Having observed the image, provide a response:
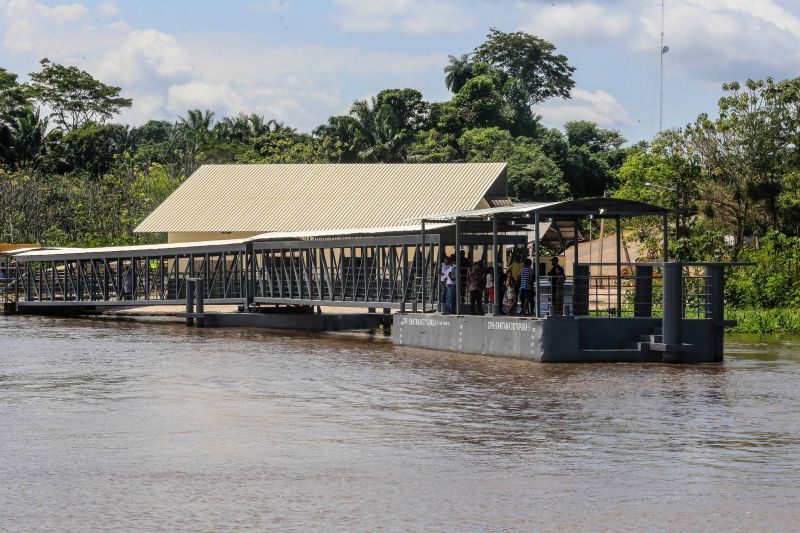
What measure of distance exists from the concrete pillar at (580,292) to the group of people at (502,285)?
0.47 m

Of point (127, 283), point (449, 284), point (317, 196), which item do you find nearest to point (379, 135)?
point (317, 196)

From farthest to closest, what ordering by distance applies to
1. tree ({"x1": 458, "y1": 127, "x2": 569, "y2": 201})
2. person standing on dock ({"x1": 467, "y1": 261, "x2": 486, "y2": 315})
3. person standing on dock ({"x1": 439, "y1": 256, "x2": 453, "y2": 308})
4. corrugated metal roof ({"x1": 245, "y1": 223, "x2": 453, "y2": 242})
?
tree ({"x1": 458, "y1": 127, "x2": 569, "y2": 201}) → corrugated metal roof ({"x1": 245, "y1": 223, "x2": 453, "y2": 242}) → person standing on dock ({"x1": 439, "y1": 256, "x2": 453, "y2": 308}) → person standing on dock ({"x1": 467, "y1": 261, "x2": 486, "y2": 315})

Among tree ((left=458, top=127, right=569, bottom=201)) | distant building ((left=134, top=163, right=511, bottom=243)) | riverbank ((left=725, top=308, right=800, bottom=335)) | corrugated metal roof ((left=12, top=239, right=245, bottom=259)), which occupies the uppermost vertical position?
tree ((left=458, top=127, right=569, bottom=201))

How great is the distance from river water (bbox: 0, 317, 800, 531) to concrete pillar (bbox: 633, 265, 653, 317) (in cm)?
281

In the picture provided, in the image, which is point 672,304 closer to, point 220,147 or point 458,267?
point 458,267

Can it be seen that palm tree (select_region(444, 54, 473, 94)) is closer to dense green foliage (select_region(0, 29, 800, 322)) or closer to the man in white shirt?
Result: dense green foliage (select_region(0, 29, 800, 322))

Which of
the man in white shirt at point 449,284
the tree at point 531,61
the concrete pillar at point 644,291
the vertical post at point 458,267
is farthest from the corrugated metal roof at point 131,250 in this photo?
the tree at point 531,61

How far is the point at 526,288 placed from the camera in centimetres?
3148

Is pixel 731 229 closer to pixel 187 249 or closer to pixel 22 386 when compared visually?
pixel 187 249

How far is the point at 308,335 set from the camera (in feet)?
141

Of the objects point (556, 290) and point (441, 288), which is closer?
point (556, 290)

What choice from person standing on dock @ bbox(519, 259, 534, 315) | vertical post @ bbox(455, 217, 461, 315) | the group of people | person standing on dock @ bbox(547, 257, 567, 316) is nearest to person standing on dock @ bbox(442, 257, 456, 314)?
the group of people

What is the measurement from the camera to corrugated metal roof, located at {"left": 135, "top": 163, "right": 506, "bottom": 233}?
62562 millimetres

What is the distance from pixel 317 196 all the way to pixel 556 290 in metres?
38.1
